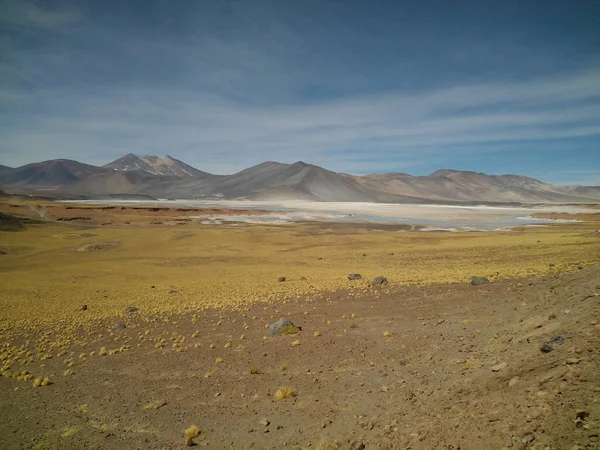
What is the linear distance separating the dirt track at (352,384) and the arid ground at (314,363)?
50 millimetres

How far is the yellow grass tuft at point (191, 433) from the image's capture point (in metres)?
8.80

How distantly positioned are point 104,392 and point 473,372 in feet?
34.9

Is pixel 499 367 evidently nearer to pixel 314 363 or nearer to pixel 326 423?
pixel 326 423

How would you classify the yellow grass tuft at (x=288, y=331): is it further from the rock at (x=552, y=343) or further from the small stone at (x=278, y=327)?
the rock at (x=552, y=343)

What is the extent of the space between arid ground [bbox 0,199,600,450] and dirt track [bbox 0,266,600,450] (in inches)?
2.0

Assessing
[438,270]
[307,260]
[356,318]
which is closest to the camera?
[356,318]

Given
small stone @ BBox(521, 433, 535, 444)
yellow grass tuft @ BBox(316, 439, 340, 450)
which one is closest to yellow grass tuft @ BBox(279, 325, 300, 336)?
yellow grass tuft @ BBox(316, 439, 340, 450)


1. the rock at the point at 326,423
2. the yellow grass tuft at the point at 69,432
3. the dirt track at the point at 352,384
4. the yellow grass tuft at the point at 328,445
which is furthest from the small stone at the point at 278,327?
the yellow grass tuft at the point at 328,445

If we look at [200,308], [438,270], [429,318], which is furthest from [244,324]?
[438,270]

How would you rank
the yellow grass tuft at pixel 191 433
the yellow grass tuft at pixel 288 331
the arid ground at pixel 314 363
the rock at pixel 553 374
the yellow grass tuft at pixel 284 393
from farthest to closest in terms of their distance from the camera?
the yellow grass tuft at pixel 288 331 → the yellow grass tuft at pixel 284 393 → the yellow grass tuft at pixel 191 433 → the arid ground at pixel 314 363 → the rock at pixel 553 374

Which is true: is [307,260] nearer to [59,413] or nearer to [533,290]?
[533,290]

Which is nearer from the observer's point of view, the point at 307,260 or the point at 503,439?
the point at 503,439

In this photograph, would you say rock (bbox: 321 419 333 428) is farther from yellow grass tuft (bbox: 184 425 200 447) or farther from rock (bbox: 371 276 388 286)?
rock (bbox: 371 276 388 286)

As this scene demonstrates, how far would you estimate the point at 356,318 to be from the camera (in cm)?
1717
